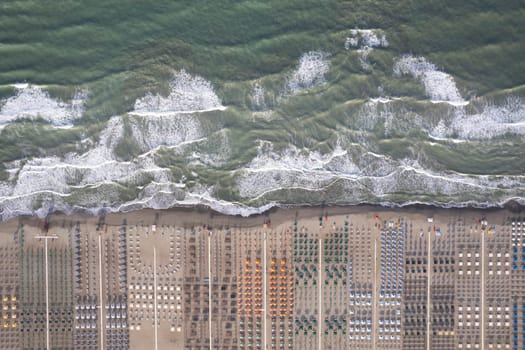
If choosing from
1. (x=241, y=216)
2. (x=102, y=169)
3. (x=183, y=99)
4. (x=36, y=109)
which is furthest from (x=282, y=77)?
(x=36, y=109)

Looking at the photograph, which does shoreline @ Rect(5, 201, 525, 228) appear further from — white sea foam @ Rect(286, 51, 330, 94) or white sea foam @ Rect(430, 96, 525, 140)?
white sea foam @ Rect(286, 51, 330, 94)

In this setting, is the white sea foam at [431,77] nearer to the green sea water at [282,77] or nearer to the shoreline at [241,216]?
the green sea water at [282,77]

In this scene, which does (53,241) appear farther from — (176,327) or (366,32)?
(366,32)

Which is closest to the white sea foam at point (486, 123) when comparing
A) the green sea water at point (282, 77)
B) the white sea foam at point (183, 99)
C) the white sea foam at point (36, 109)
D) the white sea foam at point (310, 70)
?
the green sea water at point (282, 77)

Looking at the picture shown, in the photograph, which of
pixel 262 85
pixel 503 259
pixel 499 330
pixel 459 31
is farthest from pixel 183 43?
pixel 499 330

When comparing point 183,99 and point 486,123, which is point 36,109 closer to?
point 183,99

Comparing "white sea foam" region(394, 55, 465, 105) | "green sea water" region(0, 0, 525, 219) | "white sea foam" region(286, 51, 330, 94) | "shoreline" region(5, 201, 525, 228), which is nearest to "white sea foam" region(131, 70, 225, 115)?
"green sea water" region(0, 0, 525, 219)
